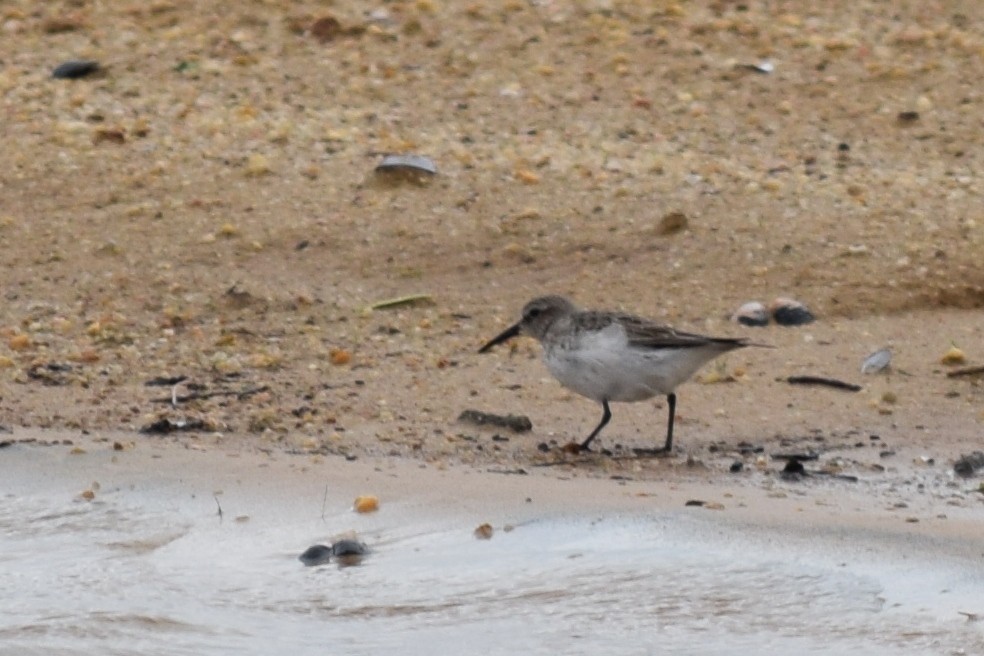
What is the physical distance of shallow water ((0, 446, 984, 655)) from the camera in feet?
15.8

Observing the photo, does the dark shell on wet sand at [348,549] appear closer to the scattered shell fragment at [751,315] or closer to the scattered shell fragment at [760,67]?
the scattered shell fragment at [751,315]

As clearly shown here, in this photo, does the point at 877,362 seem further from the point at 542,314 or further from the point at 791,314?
the point at 542,314

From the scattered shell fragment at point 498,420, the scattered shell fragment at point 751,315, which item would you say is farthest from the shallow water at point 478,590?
the scattered shell fragment at point 751,315

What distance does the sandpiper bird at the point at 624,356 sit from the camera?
21.0 feet

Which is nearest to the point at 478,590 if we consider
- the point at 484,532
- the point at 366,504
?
the point at 484,532

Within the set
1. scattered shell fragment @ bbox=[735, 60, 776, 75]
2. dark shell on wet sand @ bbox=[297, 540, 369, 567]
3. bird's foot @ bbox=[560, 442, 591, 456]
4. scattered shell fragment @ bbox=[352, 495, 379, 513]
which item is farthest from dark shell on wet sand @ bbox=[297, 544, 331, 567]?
scattered shell fragment @ bbox=[735, 60, 776, 75]

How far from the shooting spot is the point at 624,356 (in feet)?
21.1

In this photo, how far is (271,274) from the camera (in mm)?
8281

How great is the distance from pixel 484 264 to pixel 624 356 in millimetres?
1953

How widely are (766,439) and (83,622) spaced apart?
2.41m

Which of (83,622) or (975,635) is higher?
(975,635)

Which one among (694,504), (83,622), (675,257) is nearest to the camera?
(83,622)

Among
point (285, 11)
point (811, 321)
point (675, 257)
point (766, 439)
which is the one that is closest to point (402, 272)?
point (675, 257)

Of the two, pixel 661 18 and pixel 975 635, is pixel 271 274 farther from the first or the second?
pixel 975 635
